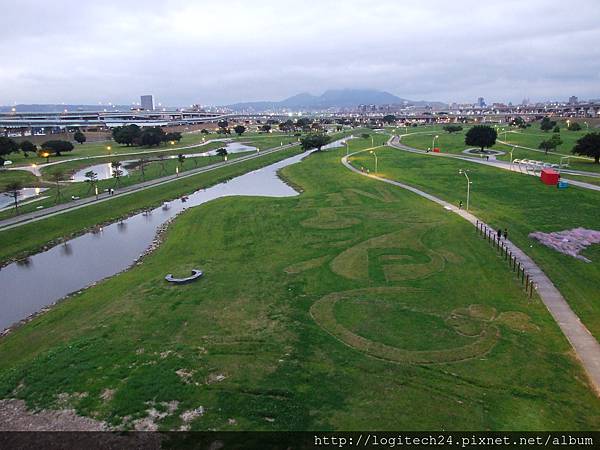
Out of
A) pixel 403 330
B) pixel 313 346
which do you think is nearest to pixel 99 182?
pixel 313 346

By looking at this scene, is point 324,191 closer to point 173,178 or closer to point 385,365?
point 173,178

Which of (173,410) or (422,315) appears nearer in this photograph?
(173,410)

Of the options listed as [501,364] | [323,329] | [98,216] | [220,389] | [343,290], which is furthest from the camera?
[98,216]

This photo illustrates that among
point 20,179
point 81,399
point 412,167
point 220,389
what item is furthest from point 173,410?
point 20,179

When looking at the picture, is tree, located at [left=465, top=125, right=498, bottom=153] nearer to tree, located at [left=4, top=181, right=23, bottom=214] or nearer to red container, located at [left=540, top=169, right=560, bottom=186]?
red container, located at [left=540, top=169, right=560, bottom=186]

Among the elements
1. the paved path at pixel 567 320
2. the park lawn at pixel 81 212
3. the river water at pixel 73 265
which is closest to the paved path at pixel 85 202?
the park lawn at pixel 81 212

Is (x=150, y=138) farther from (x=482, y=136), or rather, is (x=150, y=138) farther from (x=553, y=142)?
(x=553, y=142)

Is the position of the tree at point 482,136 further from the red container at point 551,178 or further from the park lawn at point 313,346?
the park lawn at point 313,346
